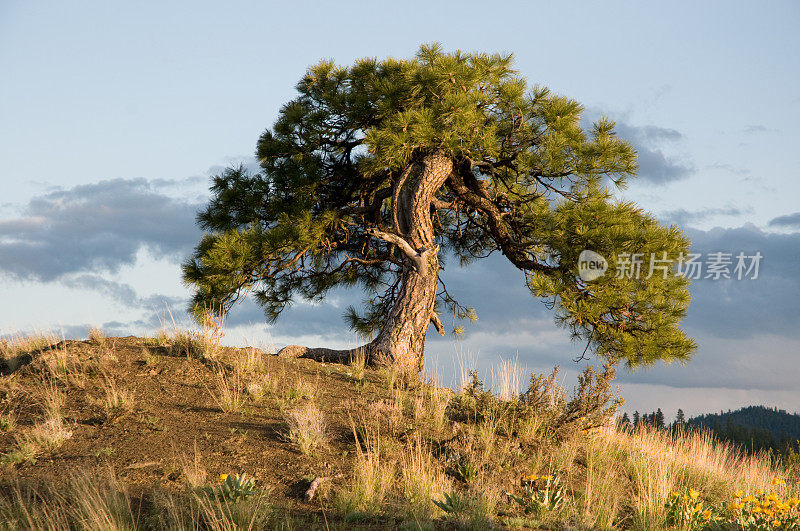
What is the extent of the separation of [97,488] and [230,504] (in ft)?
4.14

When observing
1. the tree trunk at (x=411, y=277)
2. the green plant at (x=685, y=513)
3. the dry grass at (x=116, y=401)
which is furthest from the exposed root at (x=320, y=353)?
the green plant at (x=685, y=513)

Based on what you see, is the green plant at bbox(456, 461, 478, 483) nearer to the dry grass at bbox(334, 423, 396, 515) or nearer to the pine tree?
the dry grass at bbox(334, 423, 396, 515)

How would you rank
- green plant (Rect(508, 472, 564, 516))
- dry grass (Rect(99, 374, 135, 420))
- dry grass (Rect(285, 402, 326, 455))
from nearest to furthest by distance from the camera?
green plant (Rect(508, 472, 564, 516)), dry grass (Rect(285, 402, 326, 455)), dry grass (Rect(99, 374, 135, 420))

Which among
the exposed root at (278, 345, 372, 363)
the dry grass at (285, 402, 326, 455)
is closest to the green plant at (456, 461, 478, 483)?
the dry grass at (285, 402, 326, 455)

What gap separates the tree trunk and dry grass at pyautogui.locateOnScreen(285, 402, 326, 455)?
353 centimetres

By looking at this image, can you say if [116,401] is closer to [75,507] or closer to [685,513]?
[75,507]

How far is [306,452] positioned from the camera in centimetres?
596

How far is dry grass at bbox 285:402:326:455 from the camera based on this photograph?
6008 millimetres

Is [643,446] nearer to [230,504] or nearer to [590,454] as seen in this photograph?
[590,454]

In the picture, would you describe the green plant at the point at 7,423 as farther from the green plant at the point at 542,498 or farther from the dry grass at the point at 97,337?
the green plant at the point at 542,498

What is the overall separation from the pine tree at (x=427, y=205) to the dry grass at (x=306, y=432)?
3.94m

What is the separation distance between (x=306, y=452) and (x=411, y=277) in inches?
212

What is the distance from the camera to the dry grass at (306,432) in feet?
19.7

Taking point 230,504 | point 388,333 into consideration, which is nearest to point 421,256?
point 388,333
